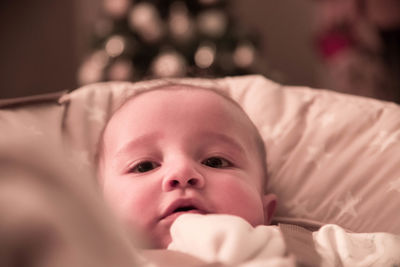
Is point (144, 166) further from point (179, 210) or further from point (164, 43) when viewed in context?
point (164, 43)

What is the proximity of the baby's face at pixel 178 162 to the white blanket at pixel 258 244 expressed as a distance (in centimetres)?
7

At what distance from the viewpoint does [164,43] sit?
104 inches

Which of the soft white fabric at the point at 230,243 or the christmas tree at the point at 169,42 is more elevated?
the soft white fabric at the point at 230,243

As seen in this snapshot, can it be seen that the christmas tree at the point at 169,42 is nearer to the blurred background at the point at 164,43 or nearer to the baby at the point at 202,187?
the blurred background at the point at 164,43

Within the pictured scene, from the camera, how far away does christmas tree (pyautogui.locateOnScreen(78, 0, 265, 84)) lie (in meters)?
2.52

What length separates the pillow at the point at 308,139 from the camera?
3.30 ft

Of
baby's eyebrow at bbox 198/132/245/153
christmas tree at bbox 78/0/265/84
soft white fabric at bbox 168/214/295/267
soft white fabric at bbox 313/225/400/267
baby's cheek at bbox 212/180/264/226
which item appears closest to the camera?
soft white fabric at bbox 168/214/295/267

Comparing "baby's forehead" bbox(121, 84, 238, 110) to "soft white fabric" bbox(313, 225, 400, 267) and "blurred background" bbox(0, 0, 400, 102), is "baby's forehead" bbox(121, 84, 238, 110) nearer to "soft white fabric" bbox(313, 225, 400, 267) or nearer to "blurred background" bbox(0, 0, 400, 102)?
"soft white fabric" bbox(313, 225, 400, 267)

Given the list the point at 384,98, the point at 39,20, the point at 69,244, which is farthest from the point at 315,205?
the point at 39,20

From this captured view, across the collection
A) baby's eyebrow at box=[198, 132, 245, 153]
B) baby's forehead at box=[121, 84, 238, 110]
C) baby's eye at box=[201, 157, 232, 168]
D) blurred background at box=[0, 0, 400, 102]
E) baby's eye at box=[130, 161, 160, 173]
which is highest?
baby's forehead at box=[121, 84, 238, 110]

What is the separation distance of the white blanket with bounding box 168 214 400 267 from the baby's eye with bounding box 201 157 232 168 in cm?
18

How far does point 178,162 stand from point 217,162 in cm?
11

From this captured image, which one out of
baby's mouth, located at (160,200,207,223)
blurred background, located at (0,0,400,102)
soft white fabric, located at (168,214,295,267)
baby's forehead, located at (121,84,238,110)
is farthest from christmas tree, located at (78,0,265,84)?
soft white fabric, located at (168,214,295,267)

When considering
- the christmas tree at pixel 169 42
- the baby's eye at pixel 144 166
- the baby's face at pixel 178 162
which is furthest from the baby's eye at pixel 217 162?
the christmas tree at pixel 169 42
